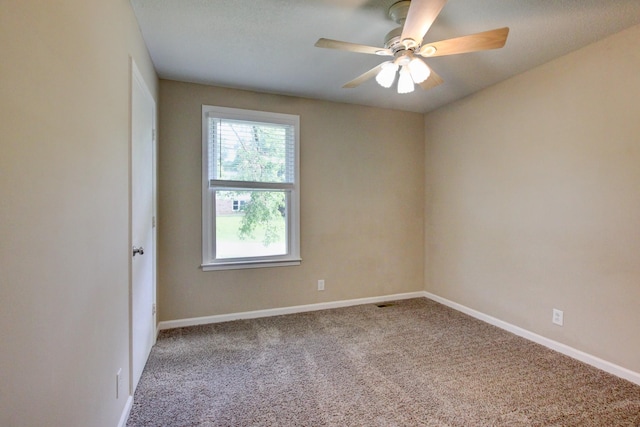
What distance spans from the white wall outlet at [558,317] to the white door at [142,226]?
129 inches

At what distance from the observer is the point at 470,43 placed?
1.81m

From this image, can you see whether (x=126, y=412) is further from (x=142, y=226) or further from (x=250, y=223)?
(x=250, y=223)

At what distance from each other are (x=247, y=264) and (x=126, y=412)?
1723 mm

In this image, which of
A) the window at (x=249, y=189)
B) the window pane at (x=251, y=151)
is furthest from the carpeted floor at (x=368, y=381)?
the window pane at (x=251, y=151)

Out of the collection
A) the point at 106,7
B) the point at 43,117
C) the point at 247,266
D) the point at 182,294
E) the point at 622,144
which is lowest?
the point at 182,294

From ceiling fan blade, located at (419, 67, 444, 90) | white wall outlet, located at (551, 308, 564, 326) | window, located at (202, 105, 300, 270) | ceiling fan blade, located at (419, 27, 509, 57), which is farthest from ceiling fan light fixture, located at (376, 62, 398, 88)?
white wall outlet, located at (551, 308, 564, 326)

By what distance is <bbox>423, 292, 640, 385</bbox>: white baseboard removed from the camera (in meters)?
2.19

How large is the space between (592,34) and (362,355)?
9.71 feet

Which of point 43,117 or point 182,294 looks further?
point 182,294

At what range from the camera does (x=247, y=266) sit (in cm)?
335

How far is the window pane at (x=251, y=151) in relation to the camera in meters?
3.25

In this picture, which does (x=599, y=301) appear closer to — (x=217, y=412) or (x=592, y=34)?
(x=592, y=34)

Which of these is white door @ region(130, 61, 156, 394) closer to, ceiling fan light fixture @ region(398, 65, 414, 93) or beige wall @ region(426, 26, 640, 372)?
ceiling fan light fixture @ region(398, 65, 414, 93)

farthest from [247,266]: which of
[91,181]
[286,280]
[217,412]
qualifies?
[91,181]
